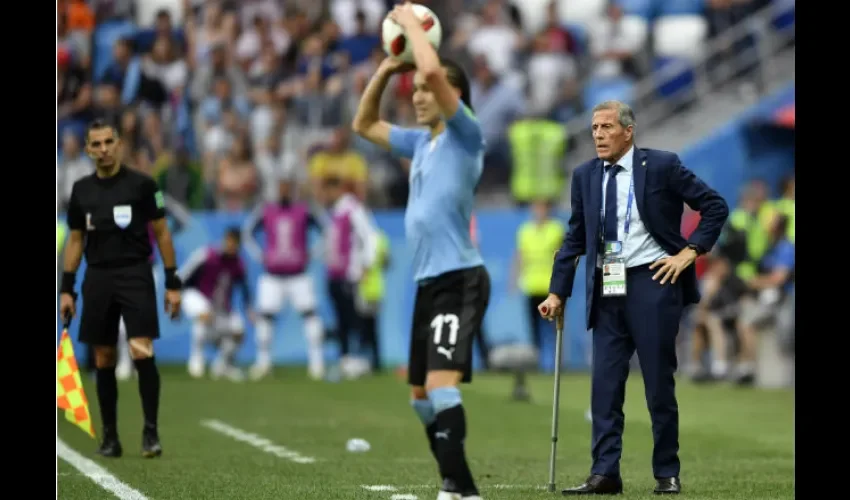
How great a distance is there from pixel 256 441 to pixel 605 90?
1285 cm

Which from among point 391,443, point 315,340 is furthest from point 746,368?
point 391,443

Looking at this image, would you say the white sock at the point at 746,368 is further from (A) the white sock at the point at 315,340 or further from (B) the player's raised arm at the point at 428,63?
(B) the player's raised arm at the point at 428,63

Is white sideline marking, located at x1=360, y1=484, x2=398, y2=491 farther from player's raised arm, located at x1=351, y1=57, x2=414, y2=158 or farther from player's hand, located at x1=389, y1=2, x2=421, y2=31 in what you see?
player's hand, located at x1=389, y1=2, x2=421, y2=31

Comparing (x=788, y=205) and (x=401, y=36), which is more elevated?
(x=401, y=36)

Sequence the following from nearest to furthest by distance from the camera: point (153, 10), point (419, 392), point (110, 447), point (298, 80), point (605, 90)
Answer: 1. point (419, 392)
2. point (110, 447)
3. point (605, 90)
4. point (298, 80)
5. point (153, 10)

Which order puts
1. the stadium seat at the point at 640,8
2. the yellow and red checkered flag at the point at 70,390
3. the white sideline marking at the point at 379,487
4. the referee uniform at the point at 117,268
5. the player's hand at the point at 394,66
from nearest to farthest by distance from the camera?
1. the player's hand at the point at 394,66
2. the white sideline marking at the point at 379,487
3. the yellow and red checkered flag at the point at 70,390
4. the referee uniform at the point at 117,268
5. the stadium seat at the point at 640,8

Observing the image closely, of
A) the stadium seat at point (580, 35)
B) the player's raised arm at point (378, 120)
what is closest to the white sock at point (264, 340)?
the stadium seat at point (580, 35)

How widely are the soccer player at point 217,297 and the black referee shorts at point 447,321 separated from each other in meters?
13.9

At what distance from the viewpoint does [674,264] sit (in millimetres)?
9141

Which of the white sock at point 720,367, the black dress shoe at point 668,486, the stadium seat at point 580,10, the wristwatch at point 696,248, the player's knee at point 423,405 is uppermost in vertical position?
the stadium seat at point 580,10

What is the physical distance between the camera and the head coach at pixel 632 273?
9.20 metres

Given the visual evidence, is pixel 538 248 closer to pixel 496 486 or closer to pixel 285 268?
pixel 285 268

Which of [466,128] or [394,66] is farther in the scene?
[394,66]
